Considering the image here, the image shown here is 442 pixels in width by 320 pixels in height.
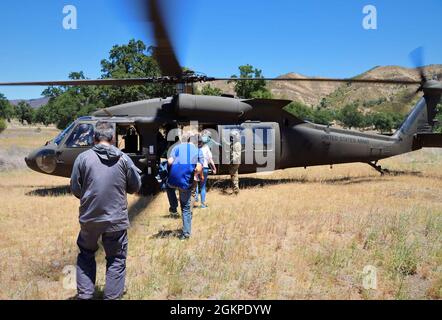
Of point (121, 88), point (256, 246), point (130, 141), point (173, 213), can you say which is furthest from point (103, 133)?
point (121, 88)

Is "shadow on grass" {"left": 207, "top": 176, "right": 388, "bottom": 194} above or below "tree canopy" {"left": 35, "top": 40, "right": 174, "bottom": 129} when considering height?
below

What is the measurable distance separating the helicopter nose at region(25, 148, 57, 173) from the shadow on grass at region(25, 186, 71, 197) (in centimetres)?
72

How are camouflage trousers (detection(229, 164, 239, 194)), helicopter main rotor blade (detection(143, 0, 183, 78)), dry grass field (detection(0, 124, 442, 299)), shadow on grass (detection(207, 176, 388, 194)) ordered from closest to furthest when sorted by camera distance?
helicopter main rotor blade (detection(143, 0, 183, 78)), dry grass field (detection(0, 124, 442, 299)), camouflage trousers (detection(229, 164, 239, 194)), shadow on grass (detection(207, 176, 388, 194))

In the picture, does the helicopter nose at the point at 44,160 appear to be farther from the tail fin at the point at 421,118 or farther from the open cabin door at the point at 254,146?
the tail fin at the point at 421,118

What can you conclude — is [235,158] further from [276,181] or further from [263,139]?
[276,181]

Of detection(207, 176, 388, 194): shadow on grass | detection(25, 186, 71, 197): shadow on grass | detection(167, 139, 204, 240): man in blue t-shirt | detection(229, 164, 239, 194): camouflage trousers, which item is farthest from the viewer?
detection(207, 176, 388, 194): shadow on grass

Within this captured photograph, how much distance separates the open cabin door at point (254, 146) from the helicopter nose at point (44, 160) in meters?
4.86

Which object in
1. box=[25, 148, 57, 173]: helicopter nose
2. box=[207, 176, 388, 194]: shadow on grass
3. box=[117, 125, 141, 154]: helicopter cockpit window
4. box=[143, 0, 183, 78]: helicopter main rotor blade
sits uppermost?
box=[143, 0, 183, 78]: helicopter main rotor blade

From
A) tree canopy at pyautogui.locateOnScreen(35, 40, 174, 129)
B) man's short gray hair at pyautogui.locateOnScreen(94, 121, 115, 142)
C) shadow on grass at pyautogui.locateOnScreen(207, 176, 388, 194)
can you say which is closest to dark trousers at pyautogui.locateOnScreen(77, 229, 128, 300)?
man's short gray hair at pyautogui.locateOnScreen(94, 121, 115, 142)

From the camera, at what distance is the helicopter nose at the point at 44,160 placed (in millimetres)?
10281

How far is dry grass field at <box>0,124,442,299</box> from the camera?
449 cm

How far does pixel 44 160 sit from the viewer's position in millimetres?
10281

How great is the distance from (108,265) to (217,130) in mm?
7669

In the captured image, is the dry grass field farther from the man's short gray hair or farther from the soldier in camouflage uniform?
the man's short gray hair
